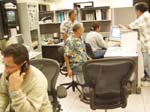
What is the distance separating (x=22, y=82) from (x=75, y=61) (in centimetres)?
223

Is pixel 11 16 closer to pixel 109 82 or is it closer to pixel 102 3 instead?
pixel 109 82

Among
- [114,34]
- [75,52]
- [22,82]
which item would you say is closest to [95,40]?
[114,34]

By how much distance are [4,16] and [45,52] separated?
221 centimetres

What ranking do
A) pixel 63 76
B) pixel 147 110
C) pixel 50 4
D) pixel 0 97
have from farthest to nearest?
pixel 50 4
pixel 63 76
pixel 147 110
pixel 0 97

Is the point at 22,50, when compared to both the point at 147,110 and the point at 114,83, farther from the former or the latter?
the point at 147,110

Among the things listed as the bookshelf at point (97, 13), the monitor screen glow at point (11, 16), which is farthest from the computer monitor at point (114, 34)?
the monitor screen glow at point (11, 16)

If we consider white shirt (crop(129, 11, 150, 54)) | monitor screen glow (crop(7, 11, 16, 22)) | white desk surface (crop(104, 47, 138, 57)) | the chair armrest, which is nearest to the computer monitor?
white shirt (crop(129, 11, 150, 54))

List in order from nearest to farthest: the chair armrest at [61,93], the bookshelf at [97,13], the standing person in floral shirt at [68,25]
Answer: the chair armrest at [61,93], the standing person in floral shirt at [68,25], the bookshelf at [97,13]

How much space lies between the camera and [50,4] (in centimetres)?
711

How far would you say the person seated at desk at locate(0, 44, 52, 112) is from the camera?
57.2 inches

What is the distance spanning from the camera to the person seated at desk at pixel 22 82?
145cm

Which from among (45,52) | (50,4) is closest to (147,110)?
(45,52)

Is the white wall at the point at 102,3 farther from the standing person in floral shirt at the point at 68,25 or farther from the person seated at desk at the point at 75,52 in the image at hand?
the person seated at desk at the point at 75,52

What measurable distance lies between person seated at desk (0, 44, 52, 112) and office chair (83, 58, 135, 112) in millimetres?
961
